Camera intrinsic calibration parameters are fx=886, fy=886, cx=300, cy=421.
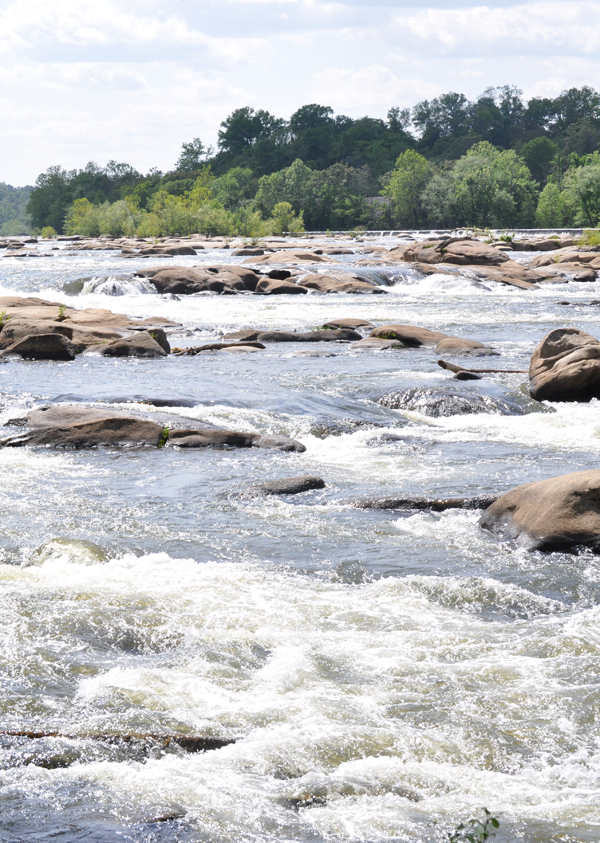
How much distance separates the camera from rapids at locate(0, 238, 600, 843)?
393 centimetres

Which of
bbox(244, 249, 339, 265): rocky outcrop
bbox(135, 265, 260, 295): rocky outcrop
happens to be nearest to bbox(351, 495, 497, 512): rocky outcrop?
bbox(135, 265, 260, 295): rocky outcrop

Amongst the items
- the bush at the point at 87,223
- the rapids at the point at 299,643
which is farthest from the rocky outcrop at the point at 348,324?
the bush at the point at 87,223

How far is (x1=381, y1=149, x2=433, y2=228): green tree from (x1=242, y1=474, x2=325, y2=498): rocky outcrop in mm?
83950

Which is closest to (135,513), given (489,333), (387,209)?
(489,333)

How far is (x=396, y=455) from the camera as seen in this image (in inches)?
424

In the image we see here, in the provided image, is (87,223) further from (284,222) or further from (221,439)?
(221,439)

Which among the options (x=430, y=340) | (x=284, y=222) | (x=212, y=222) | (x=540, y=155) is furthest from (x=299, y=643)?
(x=540, y=155)

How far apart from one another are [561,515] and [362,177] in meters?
109

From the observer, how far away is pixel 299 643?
5621mm

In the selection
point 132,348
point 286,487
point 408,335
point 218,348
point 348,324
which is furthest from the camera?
point 348,324

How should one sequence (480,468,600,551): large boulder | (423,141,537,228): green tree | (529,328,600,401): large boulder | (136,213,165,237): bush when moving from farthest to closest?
(423,141,537,228): green tree < (136,213,165,237): bush < (529,328,600,401): large boulder < (480,468,600,551): large boulder

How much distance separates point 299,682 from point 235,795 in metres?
1.21

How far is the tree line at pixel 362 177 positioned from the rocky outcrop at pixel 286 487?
65.9 metres

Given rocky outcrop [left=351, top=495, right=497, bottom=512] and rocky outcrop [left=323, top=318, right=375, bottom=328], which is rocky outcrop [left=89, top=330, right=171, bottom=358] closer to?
rocky outcrop [left=323, top=318, right=375, bottom=328]
